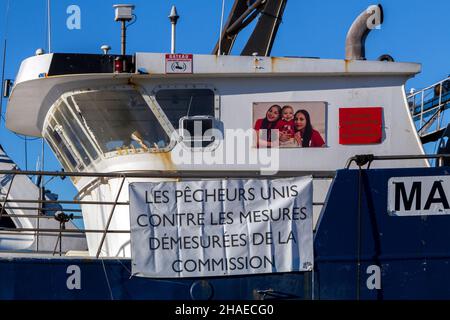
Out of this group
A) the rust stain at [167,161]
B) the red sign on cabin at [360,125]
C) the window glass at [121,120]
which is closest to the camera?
the rust stain at [167,161]

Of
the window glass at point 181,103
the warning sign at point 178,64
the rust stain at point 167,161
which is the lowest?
the rust stain at point 167,161

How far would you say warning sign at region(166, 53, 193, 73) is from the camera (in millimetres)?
10812

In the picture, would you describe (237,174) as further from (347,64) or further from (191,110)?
(347,64)

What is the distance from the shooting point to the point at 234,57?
1094cm

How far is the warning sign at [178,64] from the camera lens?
1081 centimetres

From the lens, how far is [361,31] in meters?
11.5

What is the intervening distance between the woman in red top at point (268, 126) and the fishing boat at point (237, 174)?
18 millimetres

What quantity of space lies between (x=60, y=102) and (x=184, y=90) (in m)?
1.56

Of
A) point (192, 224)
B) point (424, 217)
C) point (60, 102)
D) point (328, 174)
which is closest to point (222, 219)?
point (192, 224)

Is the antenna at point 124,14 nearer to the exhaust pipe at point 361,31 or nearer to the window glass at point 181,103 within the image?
the window glass at point 181,103

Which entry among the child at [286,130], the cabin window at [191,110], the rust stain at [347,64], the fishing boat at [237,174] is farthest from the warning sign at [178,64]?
the rust stain at [347,64]

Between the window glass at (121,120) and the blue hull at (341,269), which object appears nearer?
the blue hull at (341,269)

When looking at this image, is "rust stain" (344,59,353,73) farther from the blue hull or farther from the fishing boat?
the blue hull

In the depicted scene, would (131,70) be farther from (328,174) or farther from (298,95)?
(328,174)
